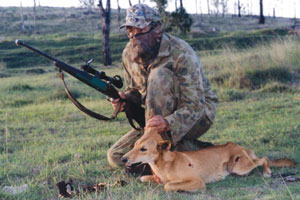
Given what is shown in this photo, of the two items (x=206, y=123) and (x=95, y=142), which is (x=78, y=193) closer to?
(x=206, y=123)

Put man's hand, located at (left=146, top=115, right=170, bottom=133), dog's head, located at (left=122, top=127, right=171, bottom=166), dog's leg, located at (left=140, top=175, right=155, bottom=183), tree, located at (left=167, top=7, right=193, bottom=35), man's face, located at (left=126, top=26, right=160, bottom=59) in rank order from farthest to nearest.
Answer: tree, located at (left=167, top=7, right=193, bottom=35) → man's face, located at (left=126, top=26, right=160, bottom=59) → dog's leg, located at (left=140, top=175, right=155, bottom=183) → man's hand, located at (left=146, top=115, right=170, bottom=133) → dog's head, located at (left=122, top=127, right=171, bottom=166)

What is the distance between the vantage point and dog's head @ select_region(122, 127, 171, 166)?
3934 mm

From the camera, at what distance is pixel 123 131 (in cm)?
727

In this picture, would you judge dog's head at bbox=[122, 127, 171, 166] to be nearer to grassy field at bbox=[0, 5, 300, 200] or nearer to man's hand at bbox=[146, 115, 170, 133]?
man's hand at bbox=[146, 115, 170, 133]

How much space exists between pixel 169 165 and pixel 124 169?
981mm

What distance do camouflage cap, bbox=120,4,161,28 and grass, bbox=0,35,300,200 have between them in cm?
169

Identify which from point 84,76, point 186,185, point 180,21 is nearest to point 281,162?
point 186,185

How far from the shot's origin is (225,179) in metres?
4.60

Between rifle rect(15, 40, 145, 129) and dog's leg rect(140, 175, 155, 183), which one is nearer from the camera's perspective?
dog's leg rect(140, 175, 155, 183)

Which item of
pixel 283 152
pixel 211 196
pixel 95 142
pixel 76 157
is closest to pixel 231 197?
pixel 211 196

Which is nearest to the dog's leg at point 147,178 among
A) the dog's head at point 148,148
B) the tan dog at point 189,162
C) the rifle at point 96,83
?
the tan dog at point 189,162

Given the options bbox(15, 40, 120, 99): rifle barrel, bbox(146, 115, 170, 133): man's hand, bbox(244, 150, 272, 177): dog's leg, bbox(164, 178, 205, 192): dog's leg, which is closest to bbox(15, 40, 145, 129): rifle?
bbox(15, 40, 120, 99): rifle barrel

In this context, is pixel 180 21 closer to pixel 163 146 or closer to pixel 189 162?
pixel 189 162

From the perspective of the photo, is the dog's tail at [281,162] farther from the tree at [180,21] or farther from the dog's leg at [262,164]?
the tree at [180,21]
